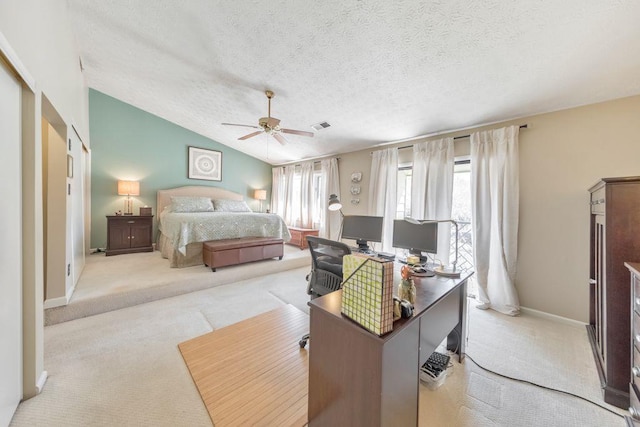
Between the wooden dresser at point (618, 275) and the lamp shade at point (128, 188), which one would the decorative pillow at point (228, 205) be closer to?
the lamp shade at point (128, 188)

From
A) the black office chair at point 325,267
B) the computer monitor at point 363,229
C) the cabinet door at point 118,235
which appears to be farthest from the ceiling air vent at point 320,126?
the cabinet door at point 118,235

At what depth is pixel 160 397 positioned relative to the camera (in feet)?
4.59

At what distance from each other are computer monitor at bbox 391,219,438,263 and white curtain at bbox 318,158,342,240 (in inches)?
90.9

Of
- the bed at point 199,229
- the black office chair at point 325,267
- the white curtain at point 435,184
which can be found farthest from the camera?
the bed at point 199,229

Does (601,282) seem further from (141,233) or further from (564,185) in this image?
(141,233)

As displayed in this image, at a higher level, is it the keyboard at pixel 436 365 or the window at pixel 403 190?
the window at pixel 403 190

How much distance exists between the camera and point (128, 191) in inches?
169

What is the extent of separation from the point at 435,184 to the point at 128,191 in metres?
5.35

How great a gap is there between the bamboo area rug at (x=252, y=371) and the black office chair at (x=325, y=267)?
255 mm

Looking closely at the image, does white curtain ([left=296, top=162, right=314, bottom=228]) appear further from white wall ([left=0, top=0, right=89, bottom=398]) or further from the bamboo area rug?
white wall ([left=0, top=0, right=89, bottom=398])

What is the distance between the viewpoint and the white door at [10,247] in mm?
1137

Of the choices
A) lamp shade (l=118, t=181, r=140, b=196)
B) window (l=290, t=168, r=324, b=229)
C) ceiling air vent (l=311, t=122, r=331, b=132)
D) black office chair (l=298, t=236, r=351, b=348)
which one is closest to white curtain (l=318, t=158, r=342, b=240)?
window (l=290, t=168, r=324, b=229)

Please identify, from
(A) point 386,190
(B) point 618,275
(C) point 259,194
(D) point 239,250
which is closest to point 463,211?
(A) point 386,190

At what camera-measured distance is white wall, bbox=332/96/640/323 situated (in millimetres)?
2104
